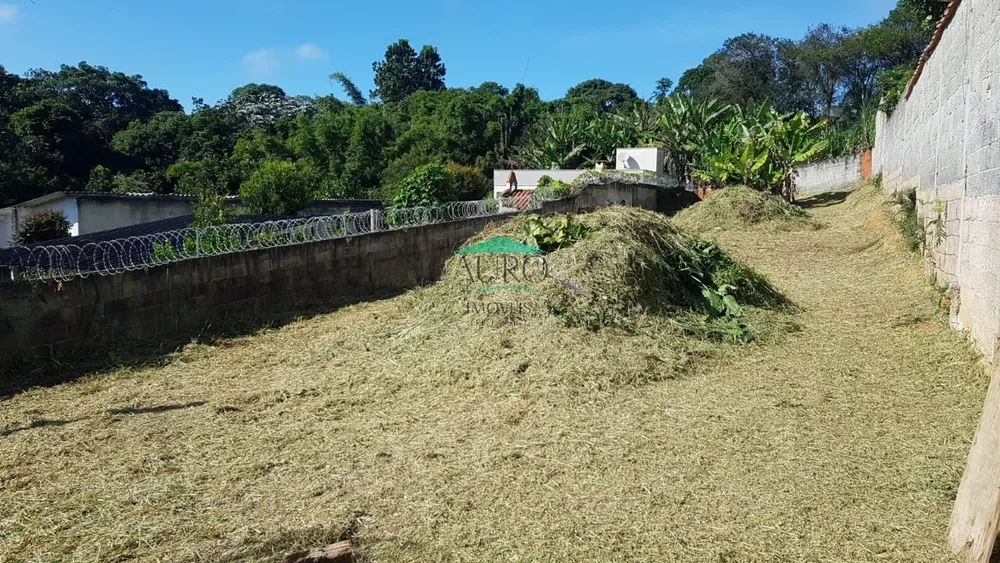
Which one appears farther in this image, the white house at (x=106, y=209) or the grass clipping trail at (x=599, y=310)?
the white house at (x=106, y=209)

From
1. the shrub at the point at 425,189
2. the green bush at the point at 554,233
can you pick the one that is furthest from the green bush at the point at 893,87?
the green bush at the point at 554,233

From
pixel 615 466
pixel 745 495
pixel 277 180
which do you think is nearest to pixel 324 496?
pixel 615 466

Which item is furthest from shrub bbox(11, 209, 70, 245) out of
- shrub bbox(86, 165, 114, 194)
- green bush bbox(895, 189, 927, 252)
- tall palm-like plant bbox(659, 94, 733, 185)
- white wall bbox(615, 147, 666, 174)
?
tall palm-like plant bbox(659, 94, 733, 185)

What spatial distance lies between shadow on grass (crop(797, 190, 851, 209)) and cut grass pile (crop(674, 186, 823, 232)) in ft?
14.3

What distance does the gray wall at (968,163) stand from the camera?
228 inches

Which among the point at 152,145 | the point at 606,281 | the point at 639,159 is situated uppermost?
the point at 152,145

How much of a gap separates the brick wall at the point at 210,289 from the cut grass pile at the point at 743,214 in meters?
7.38

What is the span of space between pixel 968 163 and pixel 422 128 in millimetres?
27788

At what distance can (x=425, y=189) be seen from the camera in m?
13.4

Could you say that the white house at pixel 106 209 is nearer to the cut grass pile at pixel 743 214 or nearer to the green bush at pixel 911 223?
the cut grass pile at pixel 743 214

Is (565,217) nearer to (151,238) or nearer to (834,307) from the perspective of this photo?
(834,307)

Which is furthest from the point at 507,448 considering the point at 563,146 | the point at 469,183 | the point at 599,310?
the point at 563,146

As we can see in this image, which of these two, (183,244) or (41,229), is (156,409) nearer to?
(183,244)

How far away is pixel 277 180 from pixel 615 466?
1343 centimetres
